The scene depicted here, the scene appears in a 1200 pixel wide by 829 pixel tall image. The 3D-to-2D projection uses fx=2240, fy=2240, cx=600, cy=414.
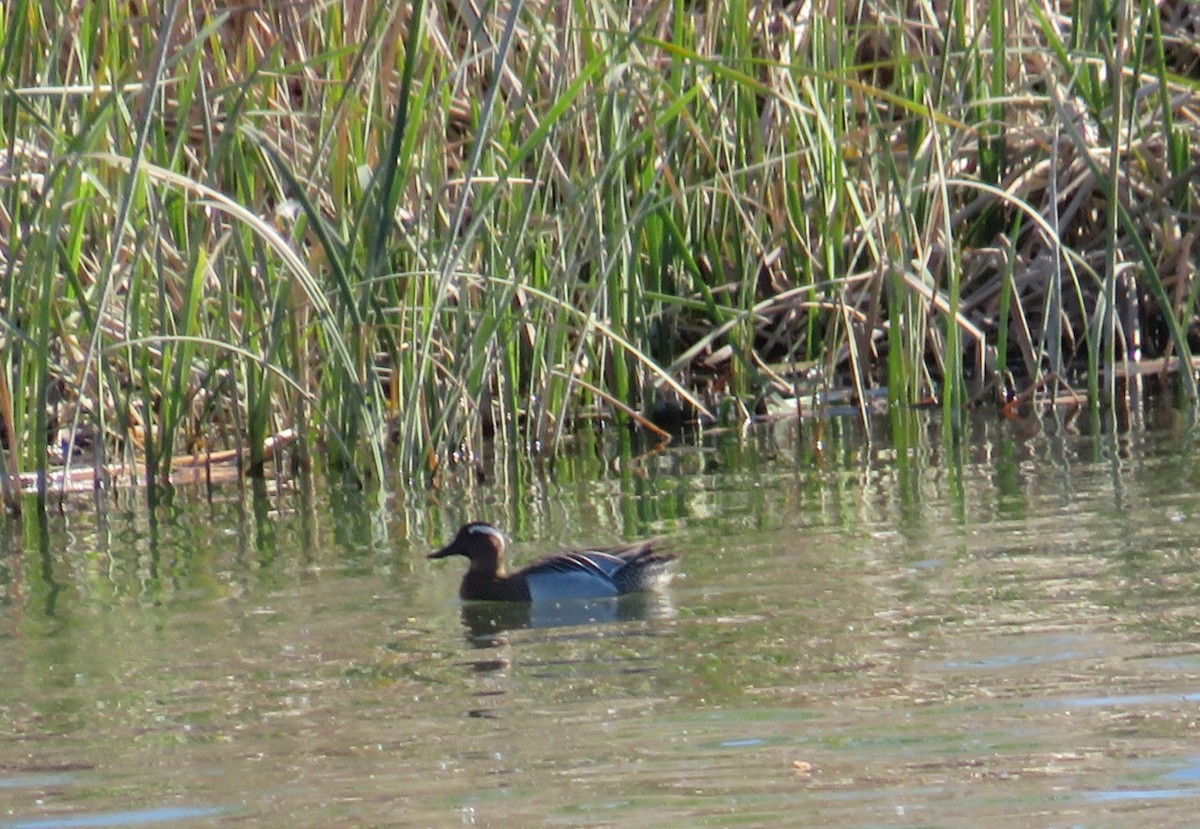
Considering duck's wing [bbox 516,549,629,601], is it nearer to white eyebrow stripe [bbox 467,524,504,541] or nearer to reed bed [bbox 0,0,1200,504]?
white eyebrow stripe [bbox 467,524,504,541]

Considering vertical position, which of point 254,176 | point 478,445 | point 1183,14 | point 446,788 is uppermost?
point 1183,14

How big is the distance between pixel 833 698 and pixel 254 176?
4243 millimetres

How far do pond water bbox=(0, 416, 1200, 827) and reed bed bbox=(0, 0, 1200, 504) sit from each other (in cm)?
57

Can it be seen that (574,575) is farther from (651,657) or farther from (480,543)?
(651,657)

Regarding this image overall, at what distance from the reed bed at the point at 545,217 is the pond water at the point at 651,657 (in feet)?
1.87

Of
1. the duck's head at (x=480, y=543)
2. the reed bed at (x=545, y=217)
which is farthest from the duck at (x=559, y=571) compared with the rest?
the reed bed at (x=545, y=217)

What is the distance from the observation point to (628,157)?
8539 mm

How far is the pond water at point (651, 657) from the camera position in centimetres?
362

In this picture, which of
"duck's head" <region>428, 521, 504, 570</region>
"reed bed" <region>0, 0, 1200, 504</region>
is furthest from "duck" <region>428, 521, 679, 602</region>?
"reed bed" <region>0, 0, 1200, 504</region>

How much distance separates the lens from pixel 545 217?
7.95 meters

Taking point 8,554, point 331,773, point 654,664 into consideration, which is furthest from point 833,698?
point 8,554

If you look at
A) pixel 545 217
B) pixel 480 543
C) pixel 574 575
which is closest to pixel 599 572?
pixel 574 575

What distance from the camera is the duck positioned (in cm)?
579

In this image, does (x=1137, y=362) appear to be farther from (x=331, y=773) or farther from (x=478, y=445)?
(x=331, y=773)
